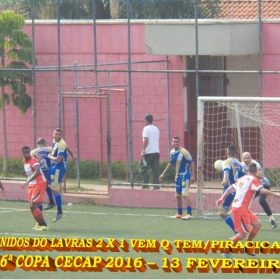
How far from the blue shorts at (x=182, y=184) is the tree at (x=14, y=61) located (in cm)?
593

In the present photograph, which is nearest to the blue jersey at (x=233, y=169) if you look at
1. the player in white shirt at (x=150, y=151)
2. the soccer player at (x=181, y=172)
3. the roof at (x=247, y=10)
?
the soccer player at (x=181, y=172)

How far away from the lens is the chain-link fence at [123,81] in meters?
21.6

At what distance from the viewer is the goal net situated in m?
19.0

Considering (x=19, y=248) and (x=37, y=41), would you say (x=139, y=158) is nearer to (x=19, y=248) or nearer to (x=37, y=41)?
(x=37, y=41)

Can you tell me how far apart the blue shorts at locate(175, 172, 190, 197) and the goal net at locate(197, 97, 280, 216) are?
0.29 meters

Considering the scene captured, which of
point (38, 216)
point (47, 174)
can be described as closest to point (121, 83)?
point (47, 174)

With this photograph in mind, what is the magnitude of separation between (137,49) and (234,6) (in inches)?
217

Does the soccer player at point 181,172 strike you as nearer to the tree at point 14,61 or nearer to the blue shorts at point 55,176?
the blue shorts at point 55,176

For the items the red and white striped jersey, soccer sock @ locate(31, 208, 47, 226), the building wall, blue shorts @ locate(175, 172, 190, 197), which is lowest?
soccer sock @ locate(31, 208, 47, 226)

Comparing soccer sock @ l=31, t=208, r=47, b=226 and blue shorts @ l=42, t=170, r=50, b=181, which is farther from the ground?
blue shorts @ l=42, t=170, r=50, b=181

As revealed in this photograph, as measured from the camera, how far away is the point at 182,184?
19.2 metres

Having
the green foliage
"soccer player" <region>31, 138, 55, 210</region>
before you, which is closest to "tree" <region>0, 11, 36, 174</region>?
the green foliage

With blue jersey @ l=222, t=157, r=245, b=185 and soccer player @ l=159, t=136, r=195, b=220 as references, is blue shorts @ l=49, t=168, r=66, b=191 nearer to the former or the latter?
soccer player @ l=159, t=136, r=195, b=220

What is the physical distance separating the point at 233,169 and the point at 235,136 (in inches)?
156
